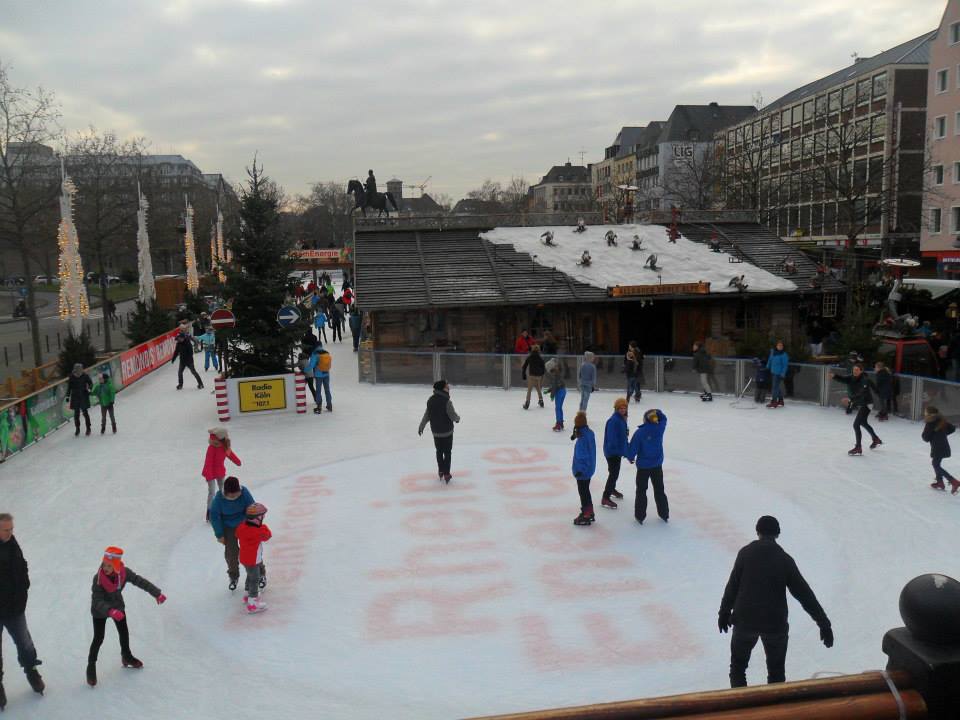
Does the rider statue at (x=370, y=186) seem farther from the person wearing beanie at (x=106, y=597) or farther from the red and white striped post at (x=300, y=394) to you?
the person wearing beanie at (x=106, y=597)

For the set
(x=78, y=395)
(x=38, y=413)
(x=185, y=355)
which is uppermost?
(x=185, y=355)

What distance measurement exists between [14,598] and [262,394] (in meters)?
13.0

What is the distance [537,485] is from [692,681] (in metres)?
6.33

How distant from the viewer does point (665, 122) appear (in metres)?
115

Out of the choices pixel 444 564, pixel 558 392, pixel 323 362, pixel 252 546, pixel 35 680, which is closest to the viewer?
pixel 35 680

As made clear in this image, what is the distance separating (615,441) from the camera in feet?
37.4

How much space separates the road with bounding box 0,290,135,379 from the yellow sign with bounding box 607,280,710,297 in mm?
19072

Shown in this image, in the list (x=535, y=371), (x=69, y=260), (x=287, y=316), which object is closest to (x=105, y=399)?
(x=287, y=316)

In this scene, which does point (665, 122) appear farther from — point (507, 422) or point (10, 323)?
point (507, 422)

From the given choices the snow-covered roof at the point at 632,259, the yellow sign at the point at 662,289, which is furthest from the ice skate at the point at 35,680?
the snow-covered roof at the point at 632,259

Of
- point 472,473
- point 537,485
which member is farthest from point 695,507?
point 472,473

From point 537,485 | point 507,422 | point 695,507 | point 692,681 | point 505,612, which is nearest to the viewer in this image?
point 692,681

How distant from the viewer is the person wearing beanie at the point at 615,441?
11172mm

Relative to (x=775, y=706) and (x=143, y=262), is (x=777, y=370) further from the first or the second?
(x=143, y=262)
